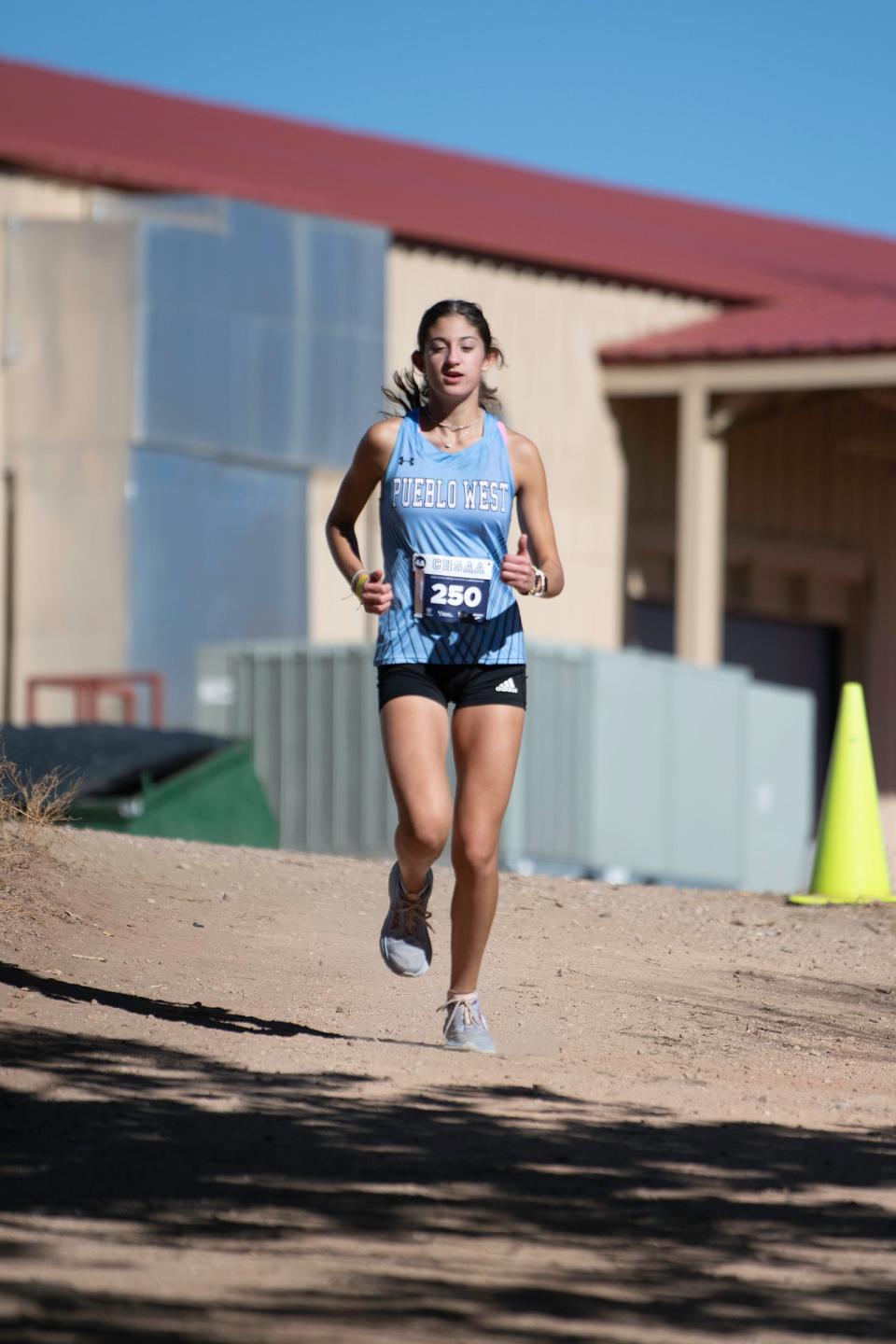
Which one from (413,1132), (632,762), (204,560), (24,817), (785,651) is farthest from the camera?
(785,651)

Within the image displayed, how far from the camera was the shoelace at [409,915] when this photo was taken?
6.18 meters

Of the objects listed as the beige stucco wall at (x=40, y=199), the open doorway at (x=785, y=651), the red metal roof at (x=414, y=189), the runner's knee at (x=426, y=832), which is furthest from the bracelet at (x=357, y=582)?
the open doorway at (x=785, y=651)

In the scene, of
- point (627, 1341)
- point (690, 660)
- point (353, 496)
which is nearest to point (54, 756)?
point (353, 496)

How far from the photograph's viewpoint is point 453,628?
602 centimetres

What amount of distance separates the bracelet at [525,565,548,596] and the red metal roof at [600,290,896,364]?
1731 cm

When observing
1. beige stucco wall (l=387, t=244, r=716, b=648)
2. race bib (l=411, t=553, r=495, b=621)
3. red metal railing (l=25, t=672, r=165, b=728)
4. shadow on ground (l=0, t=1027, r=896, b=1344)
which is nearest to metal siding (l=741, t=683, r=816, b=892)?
beige stucco wall (l=387, t=244, r=716, b=648)

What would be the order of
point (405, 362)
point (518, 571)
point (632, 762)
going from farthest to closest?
point (405, 362) < point (632, 762) < point (518, 571)

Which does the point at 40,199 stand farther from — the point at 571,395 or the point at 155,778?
the point at 155,778

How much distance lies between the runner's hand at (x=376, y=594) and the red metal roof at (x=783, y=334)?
17582mm

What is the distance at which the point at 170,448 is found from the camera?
67.2ft

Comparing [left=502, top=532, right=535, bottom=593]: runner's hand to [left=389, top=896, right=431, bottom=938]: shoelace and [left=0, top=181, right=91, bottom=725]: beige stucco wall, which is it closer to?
[left=389, top=896, right=431, bottom=938]: shoelace

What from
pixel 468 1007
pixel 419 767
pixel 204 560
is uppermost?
pixel 204 560

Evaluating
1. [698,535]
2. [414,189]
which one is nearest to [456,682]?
[698,535]

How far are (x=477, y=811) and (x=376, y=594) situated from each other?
2.20 ft
